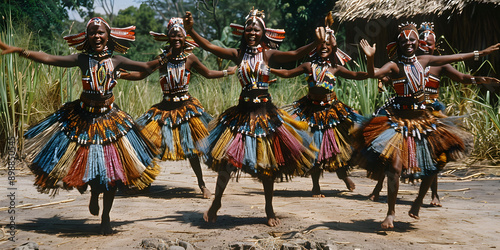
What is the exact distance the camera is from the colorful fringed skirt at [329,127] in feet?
17.8

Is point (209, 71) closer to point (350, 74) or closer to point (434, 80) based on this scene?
point (350, 74)

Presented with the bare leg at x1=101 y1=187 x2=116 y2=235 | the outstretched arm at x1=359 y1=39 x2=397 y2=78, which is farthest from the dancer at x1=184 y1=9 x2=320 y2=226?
the bare leg at x1=101 y1=187 x2=116 y2=235

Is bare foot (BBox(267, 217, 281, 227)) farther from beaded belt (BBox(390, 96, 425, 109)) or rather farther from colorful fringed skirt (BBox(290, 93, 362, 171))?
beaded belt (BBox(390, 96, 425, 109))

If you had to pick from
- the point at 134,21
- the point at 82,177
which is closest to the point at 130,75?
the point at 82,177

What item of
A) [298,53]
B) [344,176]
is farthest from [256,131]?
[344,176]

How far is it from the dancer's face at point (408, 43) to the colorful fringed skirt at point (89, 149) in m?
2.30

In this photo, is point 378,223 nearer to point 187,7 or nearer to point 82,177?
point 82,177

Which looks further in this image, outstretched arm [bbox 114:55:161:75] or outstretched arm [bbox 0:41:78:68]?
outstretched arm [bbox 114:55:161:75]

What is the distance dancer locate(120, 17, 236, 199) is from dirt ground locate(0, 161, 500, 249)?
21.5 inches

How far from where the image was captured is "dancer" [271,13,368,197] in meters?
5.43

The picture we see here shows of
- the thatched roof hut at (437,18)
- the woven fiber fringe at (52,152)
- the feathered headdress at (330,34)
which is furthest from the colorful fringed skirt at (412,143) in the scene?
the thatched roof hut at (437,18)

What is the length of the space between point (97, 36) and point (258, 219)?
205cm

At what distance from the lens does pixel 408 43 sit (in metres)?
4.40

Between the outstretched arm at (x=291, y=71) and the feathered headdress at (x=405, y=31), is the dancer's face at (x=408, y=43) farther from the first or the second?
the outstretched arm at (x=291, y=71)
